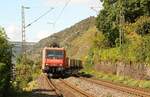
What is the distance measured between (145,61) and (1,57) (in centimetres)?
2428

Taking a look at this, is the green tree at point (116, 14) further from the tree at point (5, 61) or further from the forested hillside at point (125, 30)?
the tree at point (5, 61)

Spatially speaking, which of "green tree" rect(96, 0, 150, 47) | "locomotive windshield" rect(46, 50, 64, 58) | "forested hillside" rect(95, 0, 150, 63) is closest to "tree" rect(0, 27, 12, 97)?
"forested hillside" rect(95, 0, 150, 63)

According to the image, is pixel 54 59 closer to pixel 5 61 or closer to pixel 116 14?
pixel 116 14

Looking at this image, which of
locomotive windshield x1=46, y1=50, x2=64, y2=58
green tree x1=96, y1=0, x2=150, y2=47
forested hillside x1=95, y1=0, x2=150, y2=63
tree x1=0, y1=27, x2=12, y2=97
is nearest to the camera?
tree x1=0, y1=27, x2=12, y2=97

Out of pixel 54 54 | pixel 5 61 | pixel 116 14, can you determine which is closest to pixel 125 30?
pixel 54 54

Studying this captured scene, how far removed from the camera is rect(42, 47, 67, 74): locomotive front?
5650 cm

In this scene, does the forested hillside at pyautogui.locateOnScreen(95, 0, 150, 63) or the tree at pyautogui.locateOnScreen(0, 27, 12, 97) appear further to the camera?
the forested hillside at pyautogui.locateOnScreen(95, 0, 150, 63)

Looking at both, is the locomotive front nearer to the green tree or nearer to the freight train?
the freight train

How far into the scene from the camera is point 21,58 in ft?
205

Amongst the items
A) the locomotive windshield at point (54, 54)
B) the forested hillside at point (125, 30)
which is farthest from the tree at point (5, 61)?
the locomotive windshield at point (54, 54)

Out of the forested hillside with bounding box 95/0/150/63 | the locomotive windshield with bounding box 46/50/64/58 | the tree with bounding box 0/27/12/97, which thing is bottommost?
the tree with bounding box 0/27/12/97

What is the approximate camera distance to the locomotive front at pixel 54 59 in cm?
5650

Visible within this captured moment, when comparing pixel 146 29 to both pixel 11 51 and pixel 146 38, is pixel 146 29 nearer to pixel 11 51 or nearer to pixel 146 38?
pixel 146 38

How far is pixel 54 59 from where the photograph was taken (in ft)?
187
